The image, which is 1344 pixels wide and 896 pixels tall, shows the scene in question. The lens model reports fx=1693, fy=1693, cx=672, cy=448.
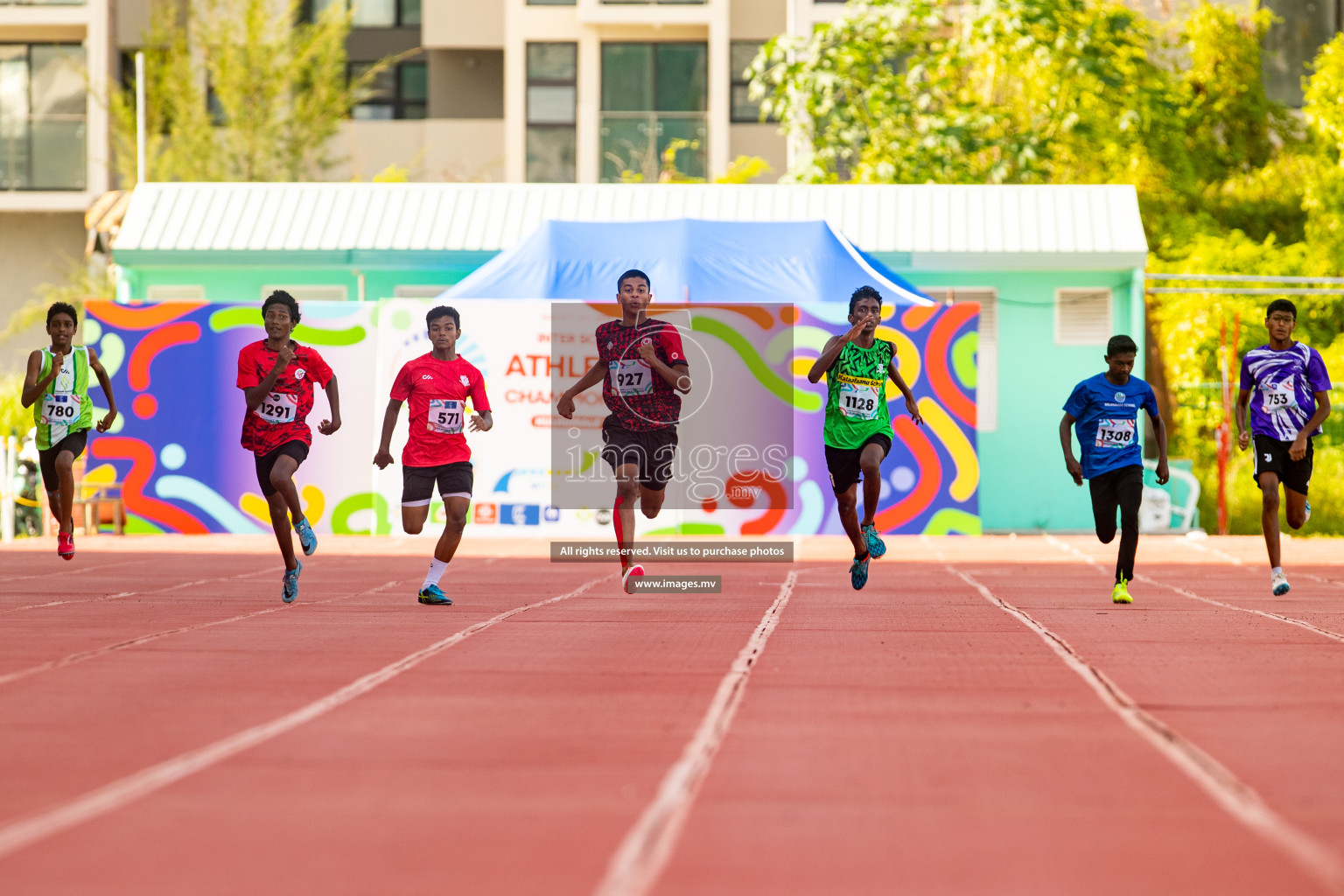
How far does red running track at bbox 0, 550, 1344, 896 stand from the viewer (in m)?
4.14

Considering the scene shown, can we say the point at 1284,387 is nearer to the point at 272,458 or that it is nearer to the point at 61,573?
the point at 272,458

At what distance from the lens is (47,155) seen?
1319 inches

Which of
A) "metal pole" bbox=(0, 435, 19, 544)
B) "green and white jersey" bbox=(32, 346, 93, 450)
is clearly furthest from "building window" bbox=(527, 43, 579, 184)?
"green and white jersey" bbox=(32, 346, 93, 450)

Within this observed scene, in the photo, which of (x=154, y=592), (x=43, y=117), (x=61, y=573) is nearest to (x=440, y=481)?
(x=154, y=592)

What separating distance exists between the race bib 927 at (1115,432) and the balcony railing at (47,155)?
88.2ft

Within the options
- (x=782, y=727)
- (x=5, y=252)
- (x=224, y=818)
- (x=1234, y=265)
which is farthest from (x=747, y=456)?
(x=5, y=252)

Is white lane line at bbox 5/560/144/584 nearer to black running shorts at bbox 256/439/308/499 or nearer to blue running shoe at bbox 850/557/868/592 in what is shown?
black running shorts at bbox 256/439/308/499

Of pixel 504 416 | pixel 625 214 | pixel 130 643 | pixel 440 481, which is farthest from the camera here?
pixel 625 214

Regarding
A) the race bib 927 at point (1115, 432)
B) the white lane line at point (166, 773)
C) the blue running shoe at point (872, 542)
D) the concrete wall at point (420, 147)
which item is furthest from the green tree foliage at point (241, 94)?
the white lane line at point (166, 773)

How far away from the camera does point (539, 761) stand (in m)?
5.43

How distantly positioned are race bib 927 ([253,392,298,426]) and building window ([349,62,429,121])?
87.2 feet

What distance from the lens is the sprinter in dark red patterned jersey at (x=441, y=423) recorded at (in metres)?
10.4

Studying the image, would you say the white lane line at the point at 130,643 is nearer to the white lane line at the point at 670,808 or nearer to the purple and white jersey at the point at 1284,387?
the white lane line at the point at 670,808

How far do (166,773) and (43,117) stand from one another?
31.3 meters
